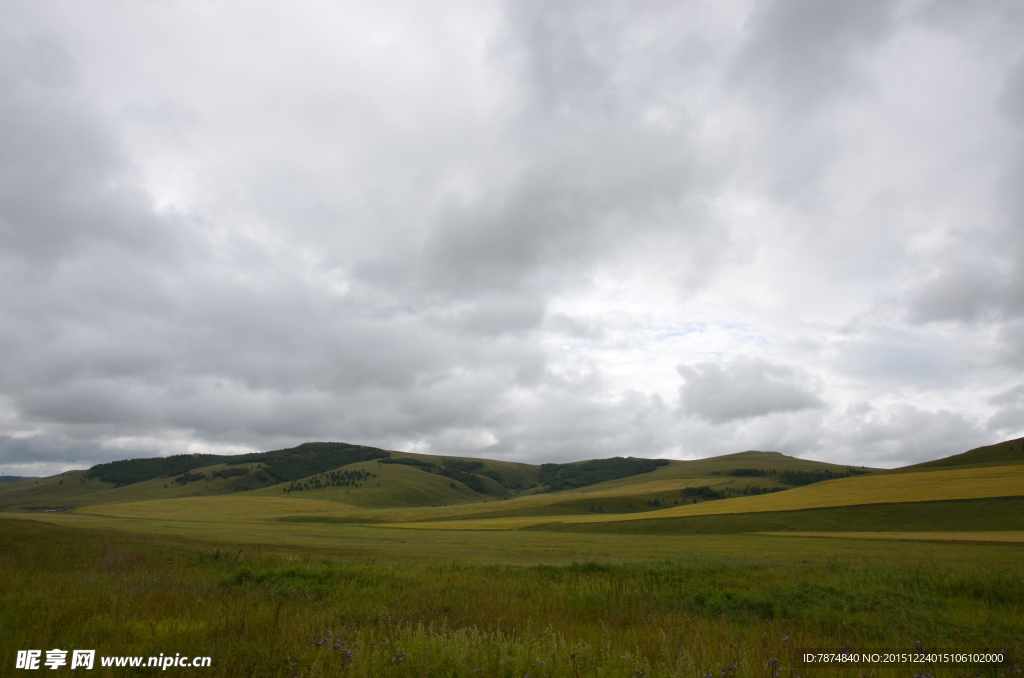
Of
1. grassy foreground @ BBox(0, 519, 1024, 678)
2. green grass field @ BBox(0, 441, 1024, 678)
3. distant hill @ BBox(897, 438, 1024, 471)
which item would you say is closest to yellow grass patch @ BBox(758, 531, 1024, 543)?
green grass field @ BBox(0, 441, 1024, 678)

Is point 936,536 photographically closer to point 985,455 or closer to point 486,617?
point 486,617

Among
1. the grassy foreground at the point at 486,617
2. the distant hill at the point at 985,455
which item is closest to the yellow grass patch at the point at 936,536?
the grassy foreground at the point at 486,617

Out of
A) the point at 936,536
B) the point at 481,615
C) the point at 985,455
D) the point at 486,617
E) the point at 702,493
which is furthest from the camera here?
the point at 702,493

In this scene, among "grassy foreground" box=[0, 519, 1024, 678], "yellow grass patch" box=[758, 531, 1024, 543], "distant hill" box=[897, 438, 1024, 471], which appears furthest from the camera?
"distant hill" box=[897, 438, 1024, 471]

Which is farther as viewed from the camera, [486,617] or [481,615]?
[481,615]

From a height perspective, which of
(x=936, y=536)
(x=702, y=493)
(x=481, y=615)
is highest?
(x=481, y=615)

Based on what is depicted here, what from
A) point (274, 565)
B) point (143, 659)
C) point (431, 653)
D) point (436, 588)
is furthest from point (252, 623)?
point (274, 565)

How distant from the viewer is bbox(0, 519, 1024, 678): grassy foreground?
257 inches

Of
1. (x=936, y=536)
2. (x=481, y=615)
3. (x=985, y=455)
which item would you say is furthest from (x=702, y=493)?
(x=481, y=615)

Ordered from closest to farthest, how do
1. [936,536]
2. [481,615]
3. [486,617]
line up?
[486,617]
[481,615]
[936,536]

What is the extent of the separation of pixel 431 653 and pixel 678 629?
17.3ft

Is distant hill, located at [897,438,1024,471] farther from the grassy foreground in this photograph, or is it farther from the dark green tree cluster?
the grassy foreground

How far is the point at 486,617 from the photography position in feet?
33.2

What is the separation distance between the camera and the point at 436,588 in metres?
14.3
